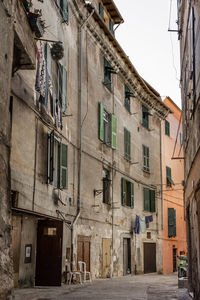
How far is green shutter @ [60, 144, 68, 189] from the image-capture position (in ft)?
46.8

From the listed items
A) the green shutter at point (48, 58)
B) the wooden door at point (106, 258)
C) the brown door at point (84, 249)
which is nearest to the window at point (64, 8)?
the green shutter at point (48, 58)

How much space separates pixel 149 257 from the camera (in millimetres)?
23484

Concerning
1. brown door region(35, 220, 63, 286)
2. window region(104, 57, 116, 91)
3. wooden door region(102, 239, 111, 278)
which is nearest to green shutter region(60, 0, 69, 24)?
window region(104, 57, 116, 91)

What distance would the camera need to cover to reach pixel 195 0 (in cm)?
884

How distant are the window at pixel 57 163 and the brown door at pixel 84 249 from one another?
2478 mm

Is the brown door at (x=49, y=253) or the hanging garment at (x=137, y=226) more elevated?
the hanging garment at (x=137, y=226)

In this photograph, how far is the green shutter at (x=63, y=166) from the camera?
1425 cm

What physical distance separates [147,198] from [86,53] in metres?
9.64

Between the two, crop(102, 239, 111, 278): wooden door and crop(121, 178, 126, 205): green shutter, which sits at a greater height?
crop(121, 178, 126, 205): green shutter

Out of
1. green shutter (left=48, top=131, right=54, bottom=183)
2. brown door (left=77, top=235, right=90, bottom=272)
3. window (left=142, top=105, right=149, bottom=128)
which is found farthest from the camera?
window (left=142, top=105, right=149, bottom=128)

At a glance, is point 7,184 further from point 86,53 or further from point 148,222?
point 148,222

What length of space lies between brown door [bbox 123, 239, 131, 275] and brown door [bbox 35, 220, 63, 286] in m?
8.02

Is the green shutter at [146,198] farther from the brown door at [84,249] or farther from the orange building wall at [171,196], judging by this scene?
the brown door at [84,249]

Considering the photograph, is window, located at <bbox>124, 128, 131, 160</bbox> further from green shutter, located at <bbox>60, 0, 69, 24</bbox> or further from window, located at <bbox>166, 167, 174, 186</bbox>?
green shutter, located at <bbox>60, 0, 69, 24</bbox>
